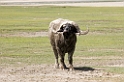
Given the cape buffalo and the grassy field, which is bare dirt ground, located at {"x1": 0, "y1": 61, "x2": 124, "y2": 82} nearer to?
the cape buffalo

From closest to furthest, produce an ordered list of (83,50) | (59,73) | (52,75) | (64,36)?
1. (52,75)
2. (64,36)
3. (59,73)
4. (83,50)

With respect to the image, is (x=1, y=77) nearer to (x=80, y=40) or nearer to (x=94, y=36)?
(x=80, y=40)

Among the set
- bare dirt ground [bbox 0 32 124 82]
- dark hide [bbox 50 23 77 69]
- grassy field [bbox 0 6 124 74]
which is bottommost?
grassy field [bbox 0 6 124 74]

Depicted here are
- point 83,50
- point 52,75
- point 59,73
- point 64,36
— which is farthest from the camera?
point 83,50

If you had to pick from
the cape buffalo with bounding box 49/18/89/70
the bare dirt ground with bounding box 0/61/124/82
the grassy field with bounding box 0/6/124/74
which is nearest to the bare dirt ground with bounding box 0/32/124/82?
the bare dirt ground with bounding box 0/61/124/82

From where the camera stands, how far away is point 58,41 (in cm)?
2052

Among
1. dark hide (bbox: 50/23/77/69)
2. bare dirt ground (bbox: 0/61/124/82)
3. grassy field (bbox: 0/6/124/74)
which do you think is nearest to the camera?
bare dirt ground (bbox: 0/61/124/82)

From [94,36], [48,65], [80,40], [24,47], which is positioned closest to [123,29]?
[94,36]

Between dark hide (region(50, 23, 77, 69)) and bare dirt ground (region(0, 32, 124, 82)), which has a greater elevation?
dark hide (region(50, 23, 77, 69))

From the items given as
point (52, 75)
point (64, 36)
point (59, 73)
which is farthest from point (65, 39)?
point (52, 75)

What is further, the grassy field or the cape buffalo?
the grassy field

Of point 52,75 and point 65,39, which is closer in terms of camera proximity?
point 52,75

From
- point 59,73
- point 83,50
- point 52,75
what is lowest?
point 83,50

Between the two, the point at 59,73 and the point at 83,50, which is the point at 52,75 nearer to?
the point at 59,73
